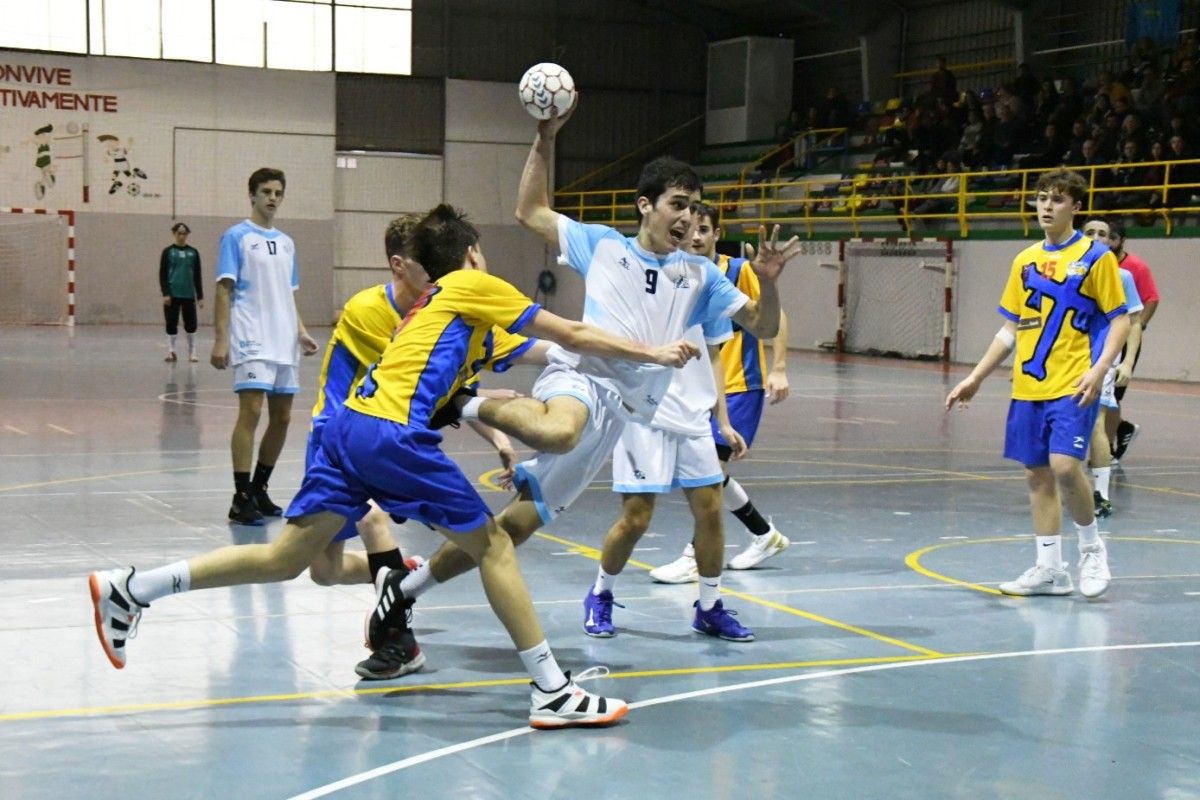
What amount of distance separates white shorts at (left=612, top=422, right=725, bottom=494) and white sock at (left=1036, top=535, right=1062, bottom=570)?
1.94 m

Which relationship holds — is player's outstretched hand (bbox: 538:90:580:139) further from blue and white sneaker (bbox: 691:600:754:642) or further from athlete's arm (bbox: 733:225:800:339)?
blue and white sneaker (bbox: 691:600:754:642)

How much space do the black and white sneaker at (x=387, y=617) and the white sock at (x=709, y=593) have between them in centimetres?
134

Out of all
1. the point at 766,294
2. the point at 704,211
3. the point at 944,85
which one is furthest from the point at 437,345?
the point at 944,85

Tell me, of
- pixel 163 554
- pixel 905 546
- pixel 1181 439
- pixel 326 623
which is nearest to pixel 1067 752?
pixel 326 623

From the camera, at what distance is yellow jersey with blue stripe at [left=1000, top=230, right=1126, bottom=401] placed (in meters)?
7.20

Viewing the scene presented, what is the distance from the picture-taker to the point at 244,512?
29.7 feet

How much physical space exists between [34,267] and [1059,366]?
28.8 metres

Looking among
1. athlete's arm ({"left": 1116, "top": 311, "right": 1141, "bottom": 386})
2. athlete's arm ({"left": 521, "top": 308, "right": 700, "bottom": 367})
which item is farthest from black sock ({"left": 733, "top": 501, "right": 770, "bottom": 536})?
athlete's arm ({"left": 1116, "top": 311, "right": 1141, "bottom": 386})

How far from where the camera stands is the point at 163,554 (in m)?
8.00

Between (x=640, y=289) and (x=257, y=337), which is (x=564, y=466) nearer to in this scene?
(x=640, y=289)

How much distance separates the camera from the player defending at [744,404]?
769cm

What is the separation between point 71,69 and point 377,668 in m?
30.4

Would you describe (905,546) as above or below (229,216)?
below

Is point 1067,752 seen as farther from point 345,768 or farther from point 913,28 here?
point 913,28
